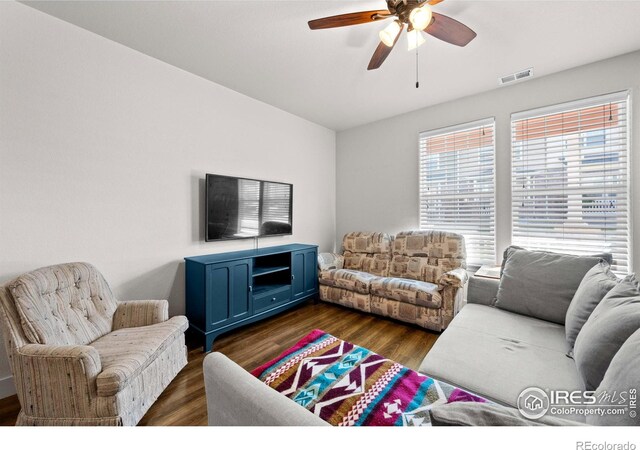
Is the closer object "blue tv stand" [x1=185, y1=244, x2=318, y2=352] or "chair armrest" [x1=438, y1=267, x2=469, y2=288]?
"blue tv stand" [x1=185, y1=244, x2=318, y2=352]

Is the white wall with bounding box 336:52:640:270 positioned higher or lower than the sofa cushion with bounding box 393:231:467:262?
higher

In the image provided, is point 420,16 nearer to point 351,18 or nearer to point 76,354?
point 351,18

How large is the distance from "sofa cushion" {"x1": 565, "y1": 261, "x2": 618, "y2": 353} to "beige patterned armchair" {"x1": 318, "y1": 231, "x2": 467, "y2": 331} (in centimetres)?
106

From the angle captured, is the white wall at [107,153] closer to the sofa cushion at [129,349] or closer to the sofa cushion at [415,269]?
the sofa cushion at [129,349]

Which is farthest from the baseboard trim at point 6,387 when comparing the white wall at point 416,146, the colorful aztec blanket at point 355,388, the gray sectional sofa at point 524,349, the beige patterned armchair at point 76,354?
the white wall at point 416,146

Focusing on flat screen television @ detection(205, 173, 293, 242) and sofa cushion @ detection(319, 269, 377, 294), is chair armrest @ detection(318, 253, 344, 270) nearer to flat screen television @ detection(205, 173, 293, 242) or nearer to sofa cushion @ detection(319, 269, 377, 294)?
sofa cushion @ detection(319, 269, 377, 294)

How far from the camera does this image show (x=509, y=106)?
286 cm

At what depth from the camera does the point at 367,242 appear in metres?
3.70

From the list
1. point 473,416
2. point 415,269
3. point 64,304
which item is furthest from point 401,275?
point 64,304

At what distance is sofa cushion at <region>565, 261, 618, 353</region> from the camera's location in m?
1.30

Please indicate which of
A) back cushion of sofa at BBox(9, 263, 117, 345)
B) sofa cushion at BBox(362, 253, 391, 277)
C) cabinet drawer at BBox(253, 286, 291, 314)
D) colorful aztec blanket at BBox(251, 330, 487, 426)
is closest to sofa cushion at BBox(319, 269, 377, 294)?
sofa cushion at BBox(362, 253, 391, 277)

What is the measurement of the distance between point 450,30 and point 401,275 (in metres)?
2.54

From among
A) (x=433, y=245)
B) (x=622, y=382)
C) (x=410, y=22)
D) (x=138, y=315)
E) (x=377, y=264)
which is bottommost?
(x=138, y=315)

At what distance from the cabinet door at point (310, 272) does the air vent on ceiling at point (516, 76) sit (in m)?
2.87
